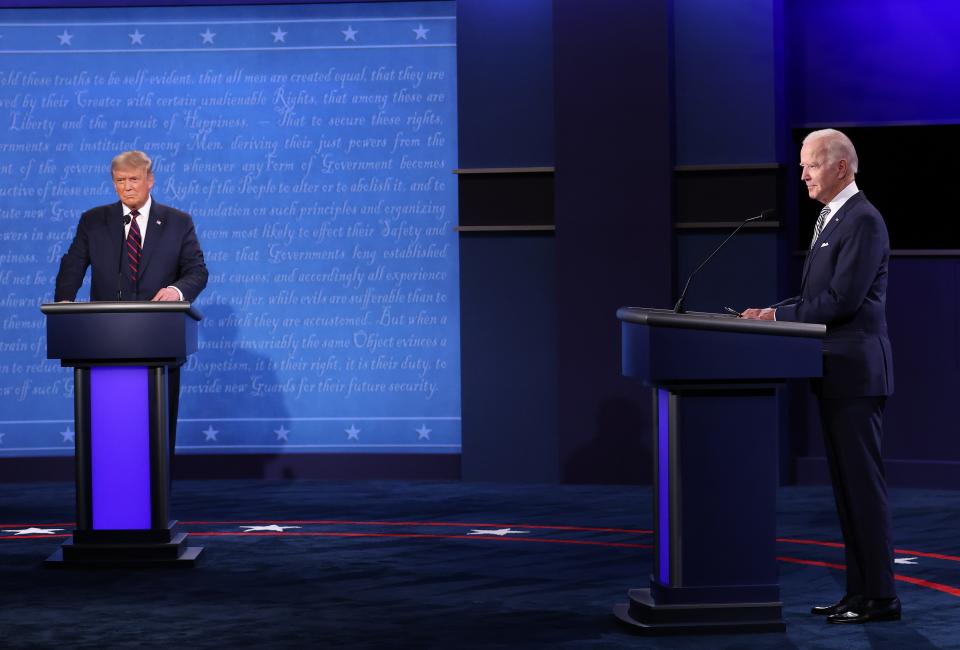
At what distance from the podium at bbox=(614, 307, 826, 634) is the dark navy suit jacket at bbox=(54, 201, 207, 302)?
252 cm

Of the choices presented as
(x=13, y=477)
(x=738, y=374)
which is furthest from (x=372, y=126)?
(x=738, y=374)

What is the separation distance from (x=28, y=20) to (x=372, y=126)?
6.91 ft

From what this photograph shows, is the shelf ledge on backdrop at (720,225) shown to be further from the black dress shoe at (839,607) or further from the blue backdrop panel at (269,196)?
the black dress shoe at (839,607)

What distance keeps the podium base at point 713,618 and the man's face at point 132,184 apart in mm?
2900

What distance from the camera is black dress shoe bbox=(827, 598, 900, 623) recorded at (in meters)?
4.30

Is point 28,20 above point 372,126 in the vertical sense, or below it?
above

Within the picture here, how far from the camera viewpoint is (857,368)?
426 cm

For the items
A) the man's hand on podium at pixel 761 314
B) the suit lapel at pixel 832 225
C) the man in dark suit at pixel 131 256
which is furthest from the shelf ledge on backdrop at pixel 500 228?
the man's hand on podium at pixel 761 314

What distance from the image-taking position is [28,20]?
808 cm

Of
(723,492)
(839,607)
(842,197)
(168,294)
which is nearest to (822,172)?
(842,197)

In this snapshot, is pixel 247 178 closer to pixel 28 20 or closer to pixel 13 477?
pixel 28 20

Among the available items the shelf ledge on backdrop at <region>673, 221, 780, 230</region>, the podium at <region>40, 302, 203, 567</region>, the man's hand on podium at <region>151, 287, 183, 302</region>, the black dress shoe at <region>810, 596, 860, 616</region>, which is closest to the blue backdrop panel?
the shelf ledge on backdrop at <region>673, 221, 780, 230</region>

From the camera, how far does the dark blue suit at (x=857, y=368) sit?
4230 mm

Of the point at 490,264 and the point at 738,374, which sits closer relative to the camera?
the point at 738,374
